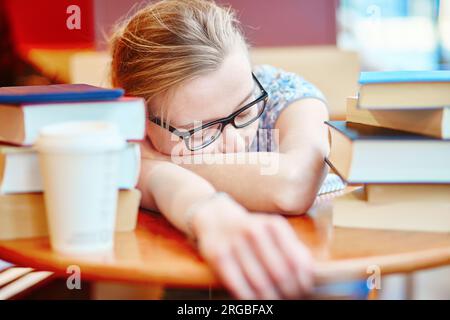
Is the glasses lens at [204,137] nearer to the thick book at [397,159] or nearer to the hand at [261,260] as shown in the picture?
the thick book at [397,159]

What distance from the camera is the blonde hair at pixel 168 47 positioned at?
102 cm

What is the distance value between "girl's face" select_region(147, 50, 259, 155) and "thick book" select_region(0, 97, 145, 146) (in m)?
0.16

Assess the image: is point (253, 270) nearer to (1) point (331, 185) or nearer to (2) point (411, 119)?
(2) point (411, 119)

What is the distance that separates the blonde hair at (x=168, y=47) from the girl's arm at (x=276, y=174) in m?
0.14

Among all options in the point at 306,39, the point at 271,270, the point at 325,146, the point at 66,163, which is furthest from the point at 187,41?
the point at 306,39

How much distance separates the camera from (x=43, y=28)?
8.55ft

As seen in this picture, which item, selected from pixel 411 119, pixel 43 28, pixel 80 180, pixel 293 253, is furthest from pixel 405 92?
pixel 43 28

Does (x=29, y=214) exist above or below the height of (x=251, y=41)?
below

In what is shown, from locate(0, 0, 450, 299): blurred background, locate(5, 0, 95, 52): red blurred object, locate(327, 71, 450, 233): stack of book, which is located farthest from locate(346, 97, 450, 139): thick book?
locate(5, 0, 95, 52): red blurred object

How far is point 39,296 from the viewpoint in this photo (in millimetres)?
2002

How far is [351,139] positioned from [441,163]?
0.42ft

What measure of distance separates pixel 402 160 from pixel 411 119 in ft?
Answer: 0.25

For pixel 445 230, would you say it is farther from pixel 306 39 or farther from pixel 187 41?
pixel 306 39

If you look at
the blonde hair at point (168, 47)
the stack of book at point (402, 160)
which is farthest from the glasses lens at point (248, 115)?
the stack of book at point (402, 160)
